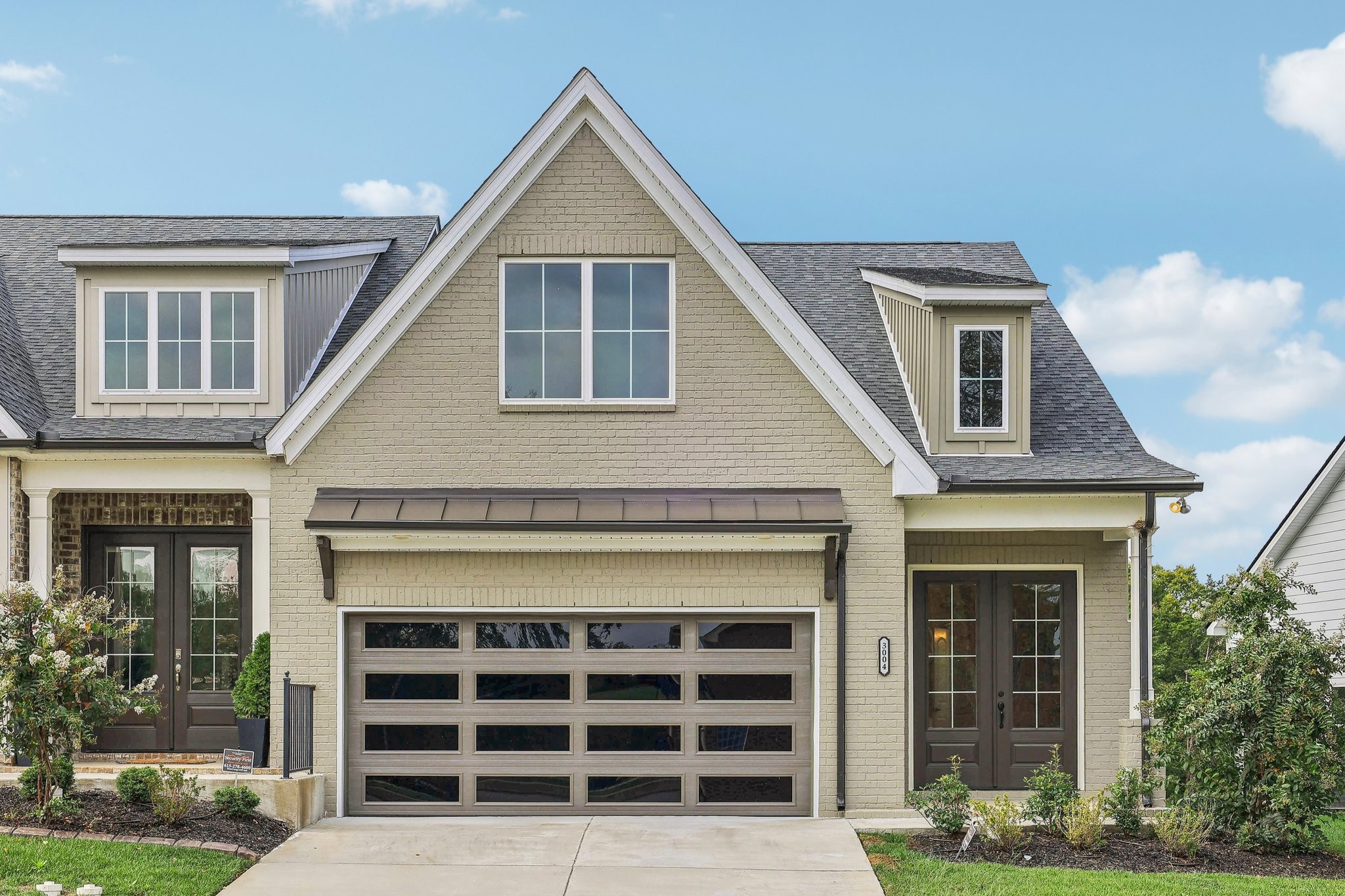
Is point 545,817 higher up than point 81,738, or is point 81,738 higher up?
point 81,738

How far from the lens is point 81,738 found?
10.6 metres

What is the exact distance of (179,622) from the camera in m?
14.1

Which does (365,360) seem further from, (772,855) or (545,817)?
(772,855)

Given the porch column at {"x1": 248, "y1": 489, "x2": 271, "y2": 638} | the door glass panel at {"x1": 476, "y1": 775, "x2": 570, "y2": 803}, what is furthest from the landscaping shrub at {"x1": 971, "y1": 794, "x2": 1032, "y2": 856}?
the porch column at {"x1": 248, "y1": 489, "x2": 271, "y2": 638}

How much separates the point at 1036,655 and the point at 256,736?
8730 millimetres

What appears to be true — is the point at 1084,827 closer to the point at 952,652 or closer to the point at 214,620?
the point at 952,652

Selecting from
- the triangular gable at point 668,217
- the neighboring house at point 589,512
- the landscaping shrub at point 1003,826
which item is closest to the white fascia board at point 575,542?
the neighboring house at point 589,512

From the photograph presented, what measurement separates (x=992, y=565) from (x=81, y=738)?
967 centimetres

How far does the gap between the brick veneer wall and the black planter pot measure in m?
2.67

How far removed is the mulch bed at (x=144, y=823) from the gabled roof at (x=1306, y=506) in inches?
525

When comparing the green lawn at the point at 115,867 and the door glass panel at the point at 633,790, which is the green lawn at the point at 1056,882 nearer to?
the door glass panel at the point at 633,790

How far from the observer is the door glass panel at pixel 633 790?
12.4 metres

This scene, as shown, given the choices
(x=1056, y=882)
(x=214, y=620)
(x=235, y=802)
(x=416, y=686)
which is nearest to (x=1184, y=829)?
(x=1056, y=882)

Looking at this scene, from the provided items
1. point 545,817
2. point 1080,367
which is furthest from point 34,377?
point 1080,367
